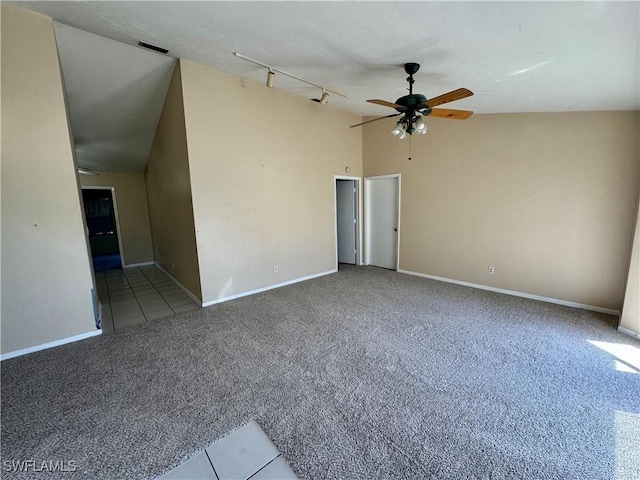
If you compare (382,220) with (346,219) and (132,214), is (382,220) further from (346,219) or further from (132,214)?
(132,214)

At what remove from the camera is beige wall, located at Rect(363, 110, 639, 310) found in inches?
128

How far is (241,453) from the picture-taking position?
5.18 ft

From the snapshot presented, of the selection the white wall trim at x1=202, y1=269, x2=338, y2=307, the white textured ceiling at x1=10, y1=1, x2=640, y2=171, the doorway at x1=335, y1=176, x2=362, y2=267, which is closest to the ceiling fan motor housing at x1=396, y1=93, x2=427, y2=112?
the white textured ceiling at x1=10, y1=1, x2=640, y2=171

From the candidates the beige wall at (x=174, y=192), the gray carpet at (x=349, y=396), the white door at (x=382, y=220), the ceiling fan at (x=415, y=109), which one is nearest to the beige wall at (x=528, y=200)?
the white door at (x=382, y=220)

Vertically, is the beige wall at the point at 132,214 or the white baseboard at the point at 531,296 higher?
the beige wall at the point at 132,214

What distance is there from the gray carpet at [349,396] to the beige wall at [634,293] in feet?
0.58

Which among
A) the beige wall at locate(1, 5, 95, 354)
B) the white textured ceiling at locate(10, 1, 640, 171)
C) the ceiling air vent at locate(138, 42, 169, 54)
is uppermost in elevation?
the ceiling air vent at locate(138, 42, 169, 54)

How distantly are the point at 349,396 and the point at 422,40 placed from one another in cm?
294

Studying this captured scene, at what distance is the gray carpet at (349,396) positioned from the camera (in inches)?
60.6

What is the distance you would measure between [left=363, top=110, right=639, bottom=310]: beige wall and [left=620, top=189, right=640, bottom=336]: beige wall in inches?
22.2

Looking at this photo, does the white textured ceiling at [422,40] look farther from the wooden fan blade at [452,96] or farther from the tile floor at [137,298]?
the tile floor at [137,298]

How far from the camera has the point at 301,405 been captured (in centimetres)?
194
